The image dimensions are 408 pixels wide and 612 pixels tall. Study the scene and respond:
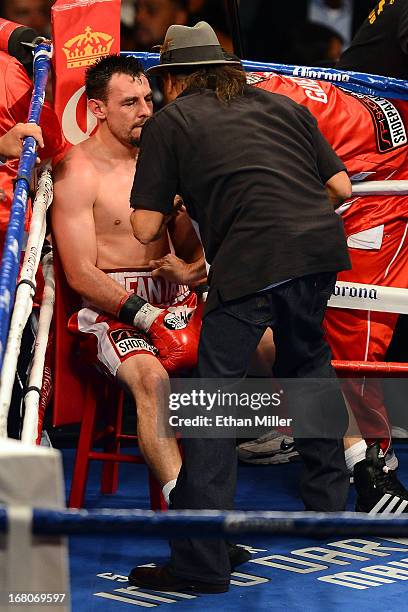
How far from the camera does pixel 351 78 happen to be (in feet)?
12.6

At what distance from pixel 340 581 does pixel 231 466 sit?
408mm

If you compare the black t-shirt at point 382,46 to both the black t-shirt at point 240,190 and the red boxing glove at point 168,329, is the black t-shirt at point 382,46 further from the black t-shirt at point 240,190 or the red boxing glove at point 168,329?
the red boxing glove at point 168,329

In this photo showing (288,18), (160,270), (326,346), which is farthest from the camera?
(288,18)

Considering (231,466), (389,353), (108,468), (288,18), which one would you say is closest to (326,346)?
(231,466)

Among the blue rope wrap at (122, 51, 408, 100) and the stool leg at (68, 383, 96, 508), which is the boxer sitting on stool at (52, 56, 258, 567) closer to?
the stool leg at (68, 383, 96, 508)

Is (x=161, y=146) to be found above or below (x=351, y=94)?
below

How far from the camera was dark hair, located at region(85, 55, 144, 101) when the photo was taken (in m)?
3.48

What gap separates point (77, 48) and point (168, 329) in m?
1.02

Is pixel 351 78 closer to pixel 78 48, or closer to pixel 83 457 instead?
pixel 78 48

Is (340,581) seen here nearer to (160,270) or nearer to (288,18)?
(160,270)

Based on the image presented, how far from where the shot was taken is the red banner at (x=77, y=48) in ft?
11.6

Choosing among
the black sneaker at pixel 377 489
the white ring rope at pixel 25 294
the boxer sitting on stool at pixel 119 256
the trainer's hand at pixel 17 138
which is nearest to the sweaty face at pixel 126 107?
the boxer sitting on stool at pixel 119 256

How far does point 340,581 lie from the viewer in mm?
2771

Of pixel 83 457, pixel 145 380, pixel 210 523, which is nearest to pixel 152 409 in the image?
pixel 145 380
